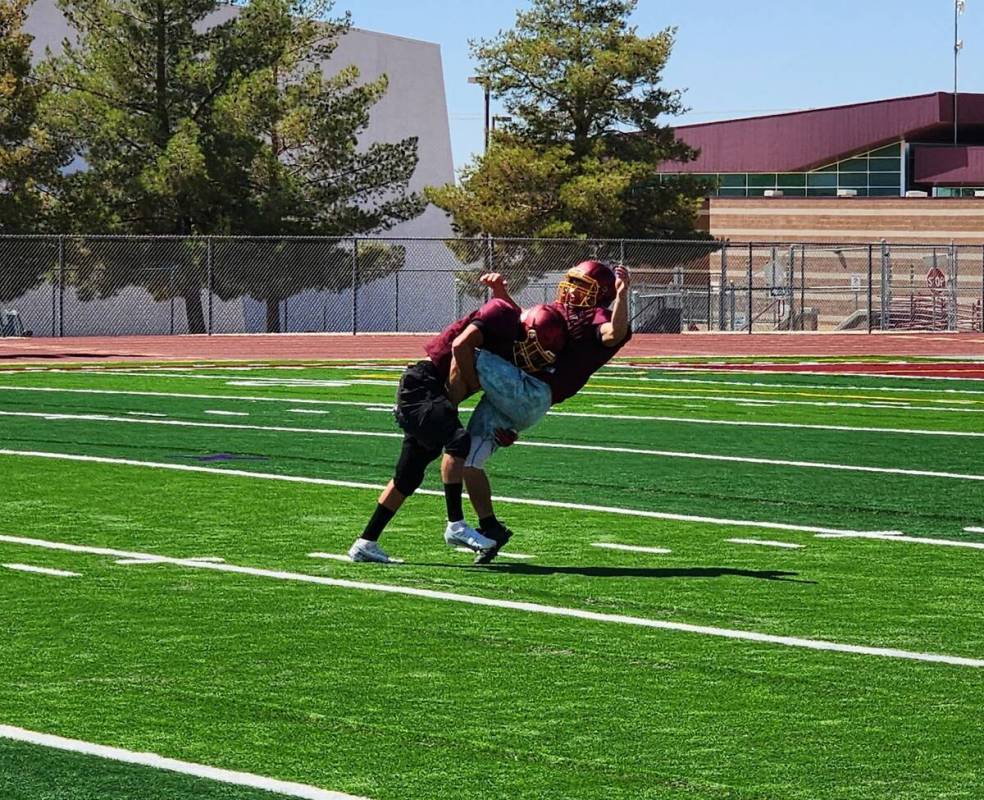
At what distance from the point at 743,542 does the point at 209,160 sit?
41423 mm

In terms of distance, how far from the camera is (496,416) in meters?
9.55

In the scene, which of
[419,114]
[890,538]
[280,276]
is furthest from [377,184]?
[890,538]

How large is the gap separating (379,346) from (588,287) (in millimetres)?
31126

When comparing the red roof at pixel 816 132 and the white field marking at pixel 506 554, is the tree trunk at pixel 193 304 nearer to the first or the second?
the red roof at pixel 816 132

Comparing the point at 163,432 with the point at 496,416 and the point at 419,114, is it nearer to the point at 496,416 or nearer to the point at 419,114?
the point at 496,416

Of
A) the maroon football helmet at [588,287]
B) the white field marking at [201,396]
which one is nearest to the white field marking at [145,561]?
Answer: the maroon football helmet at [588,287]

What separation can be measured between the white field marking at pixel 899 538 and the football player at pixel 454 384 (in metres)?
2.40

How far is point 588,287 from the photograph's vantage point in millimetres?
9469

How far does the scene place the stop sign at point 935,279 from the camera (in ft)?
172

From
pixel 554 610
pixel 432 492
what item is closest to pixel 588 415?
Answer: pixel 432 492

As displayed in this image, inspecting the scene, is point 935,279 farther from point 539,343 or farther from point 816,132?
point 539,343

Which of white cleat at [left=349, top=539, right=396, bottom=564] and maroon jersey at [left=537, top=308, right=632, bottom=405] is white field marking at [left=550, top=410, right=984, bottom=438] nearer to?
maroon jersey at [left=537, top=308, right=632, bottom=405]

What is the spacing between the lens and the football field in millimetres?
5883

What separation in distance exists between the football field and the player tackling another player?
22.7 inches
